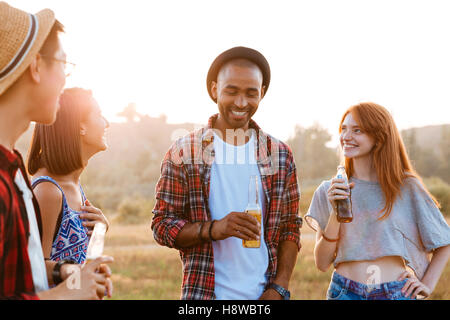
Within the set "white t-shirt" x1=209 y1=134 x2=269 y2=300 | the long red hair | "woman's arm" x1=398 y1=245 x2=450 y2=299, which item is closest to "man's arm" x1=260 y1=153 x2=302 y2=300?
"white t-shirt" x1=209 y1=134 x2=269 y2=300

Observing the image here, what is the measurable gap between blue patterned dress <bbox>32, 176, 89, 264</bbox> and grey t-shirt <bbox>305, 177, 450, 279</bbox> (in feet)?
Result: 5.80

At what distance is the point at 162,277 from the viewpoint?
10.5 meters

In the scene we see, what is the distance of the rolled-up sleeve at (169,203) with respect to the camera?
3.00 metres

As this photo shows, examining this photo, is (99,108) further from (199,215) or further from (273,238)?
(273,238)

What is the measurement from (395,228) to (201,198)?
4.88ft

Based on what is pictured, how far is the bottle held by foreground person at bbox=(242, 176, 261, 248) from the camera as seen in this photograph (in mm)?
2859

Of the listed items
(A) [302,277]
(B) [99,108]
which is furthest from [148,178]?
(B) [99,108]

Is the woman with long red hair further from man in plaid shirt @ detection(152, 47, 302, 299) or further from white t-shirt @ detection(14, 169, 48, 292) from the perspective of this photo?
white t-shirt @ detection(14, 169, 48, 292)

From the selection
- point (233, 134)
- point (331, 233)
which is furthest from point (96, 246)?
point (331, 233)

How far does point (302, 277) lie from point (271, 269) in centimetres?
740

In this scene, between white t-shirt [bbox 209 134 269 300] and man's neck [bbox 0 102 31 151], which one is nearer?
man's neck [bbox 0 102 31 151]

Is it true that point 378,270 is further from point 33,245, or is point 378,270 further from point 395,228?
point 33,245

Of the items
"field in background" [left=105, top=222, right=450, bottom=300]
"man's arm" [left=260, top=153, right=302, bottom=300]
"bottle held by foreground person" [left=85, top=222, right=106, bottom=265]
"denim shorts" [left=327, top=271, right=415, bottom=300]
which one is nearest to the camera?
"bottle held by foreground person" [left=85, top=222, right=106, bottom=265]

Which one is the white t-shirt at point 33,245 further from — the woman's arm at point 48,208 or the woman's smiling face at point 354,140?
the woman's smiling face at point 354,140
